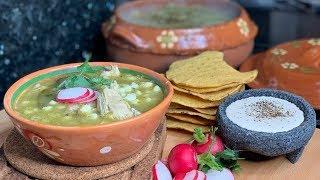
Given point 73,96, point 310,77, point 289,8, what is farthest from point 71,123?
point 289,8

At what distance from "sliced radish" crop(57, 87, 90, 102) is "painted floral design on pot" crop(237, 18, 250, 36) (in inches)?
27.2

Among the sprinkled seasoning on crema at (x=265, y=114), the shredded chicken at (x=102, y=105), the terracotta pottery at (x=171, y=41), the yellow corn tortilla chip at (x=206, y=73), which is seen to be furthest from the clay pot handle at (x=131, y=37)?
the shredded chicken at (x=102, y=105)

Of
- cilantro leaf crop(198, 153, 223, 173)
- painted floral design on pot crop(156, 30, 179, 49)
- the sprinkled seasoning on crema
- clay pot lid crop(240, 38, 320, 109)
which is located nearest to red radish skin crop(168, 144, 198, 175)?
cilantro leaf crop(198, 153, 223, 173)

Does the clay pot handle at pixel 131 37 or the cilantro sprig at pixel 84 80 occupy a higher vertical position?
the cilantro sprig at pixel 84 80

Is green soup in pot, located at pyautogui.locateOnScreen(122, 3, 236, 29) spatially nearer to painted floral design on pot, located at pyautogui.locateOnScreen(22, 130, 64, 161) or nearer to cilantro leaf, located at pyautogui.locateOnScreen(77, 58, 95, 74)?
cilantro leaf, located at pyautogui.locateOnScreen(77, 58, 95, 74)

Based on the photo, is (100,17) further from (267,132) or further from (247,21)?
(267,132)

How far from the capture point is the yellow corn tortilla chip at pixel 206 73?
1124mm

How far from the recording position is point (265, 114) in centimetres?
102

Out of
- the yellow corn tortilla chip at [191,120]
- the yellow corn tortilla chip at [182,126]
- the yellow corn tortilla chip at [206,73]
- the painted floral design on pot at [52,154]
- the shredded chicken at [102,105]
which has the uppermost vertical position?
the shredded chicken at [102,105]

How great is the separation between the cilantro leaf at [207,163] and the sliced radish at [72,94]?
24 centimetres

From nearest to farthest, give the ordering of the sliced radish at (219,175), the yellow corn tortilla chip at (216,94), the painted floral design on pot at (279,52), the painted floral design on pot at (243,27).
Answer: the sliced radish at (219,175) → the yellow corn tortilla chip at (216,94) → the painted floral design on pot at (279,52) → the painted floral design on pot at (243,27)

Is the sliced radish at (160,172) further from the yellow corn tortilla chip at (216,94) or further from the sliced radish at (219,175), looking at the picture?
the yellow corn tortilla chip at (216,94)

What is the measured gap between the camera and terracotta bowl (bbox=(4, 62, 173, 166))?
822 millimetres

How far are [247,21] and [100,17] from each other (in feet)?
1.63
